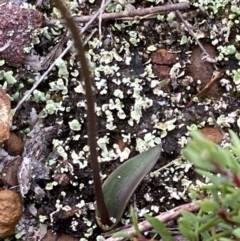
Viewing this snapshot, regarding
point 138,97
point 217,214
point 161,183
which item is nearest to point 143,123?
point 138,97

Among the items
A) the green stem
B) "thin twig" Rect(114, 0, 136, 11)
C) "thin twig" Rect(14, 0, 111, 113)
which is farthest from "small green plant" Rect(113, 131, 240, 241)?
"thin twig" Rect(114, 0, 136, 11)

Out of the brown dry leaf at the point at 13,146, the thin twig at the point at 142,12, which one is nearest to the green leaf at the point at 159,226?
the brown dry leaf at the point at 13,146

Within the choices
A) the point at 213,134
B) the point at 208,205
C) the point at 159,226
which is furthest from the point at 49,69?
the point at 208,205

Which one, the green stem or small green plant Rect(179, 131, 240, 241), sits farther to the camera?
the green stem

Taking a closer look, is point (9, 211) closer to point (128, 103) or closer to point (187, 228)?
point (128, 103)

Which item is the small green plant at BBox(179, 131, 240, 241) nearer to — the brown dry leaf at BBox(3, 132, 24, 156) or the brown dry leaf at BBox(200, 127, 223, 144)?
the brown dry leaf at BBox(200, 127, 223, 144)

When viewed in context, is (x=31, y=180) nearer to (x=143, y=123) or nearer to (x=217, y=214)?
(x=143, y=123)

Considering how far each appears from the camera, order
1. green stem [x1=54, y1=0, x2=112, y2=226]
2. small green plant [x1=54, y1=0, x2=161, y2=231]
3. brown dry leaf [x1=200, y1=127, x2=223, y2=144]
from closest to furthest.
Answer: green stem [x1=54, y1=0, x2=112, y2=226], small green plant [x1=54, y1=0, x2=161, y2=231], brown dry leaf [x1=200, y1=127, x2=223, y2=144]
